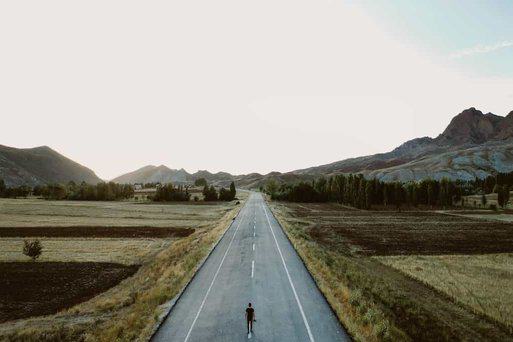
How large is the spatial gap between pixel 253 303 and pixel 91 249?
31203mm

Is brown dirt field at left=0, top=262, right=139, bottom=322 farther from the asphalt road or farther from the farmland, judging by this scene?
the asphalt road

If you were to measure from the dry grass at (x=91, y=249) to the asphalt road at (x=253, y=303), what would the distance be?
12.3m

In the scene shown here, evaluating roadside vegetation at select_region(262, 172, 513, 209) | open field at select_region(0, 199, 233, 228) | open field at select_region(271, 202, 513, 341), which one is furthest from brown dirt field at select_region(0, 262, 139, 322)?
roadside vegetation at select_region(262, 172, 513, 209)

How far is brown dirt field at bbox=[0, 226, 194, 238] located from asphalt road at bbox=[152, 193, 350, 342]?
26.5 metres

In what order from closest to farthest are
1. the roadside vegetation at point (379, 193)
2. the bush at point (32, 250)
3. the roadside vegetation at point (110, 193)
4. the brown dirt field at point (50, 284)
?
the brown dirt field at point (50, 284) → the bush at point (32, 250) → the roadside vegetation at point (379, 193) → the roadside vegetation at point (110, 193)

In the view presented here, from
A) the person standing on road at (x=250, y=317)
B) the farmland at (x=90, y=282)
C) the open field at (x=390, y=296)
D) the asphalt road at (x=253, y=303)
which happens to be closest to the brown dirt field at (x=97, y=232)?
the farmland at (x=90, y=282)

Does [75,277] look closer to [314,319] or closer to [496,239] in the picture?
[314,319]

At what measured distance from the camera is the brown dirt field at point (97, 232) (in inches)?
2274

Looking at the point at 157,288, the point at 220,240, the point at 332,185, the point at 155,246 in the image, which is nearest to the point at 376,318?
the point at 157,288

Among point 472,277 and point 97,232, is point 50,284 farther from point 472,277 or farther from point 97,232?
point 472,277

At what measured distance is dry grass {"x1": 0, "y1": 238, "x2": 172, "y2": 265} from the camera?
40750 millimetres

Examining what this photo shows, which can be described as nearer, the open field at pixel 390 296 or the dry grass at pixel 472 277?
the open field at pixel 390 296

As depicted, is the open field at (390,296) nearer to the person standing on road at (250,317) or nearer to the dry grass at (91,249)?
the person standing on road at (250,317)

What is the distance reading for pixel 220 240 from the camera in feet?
154
